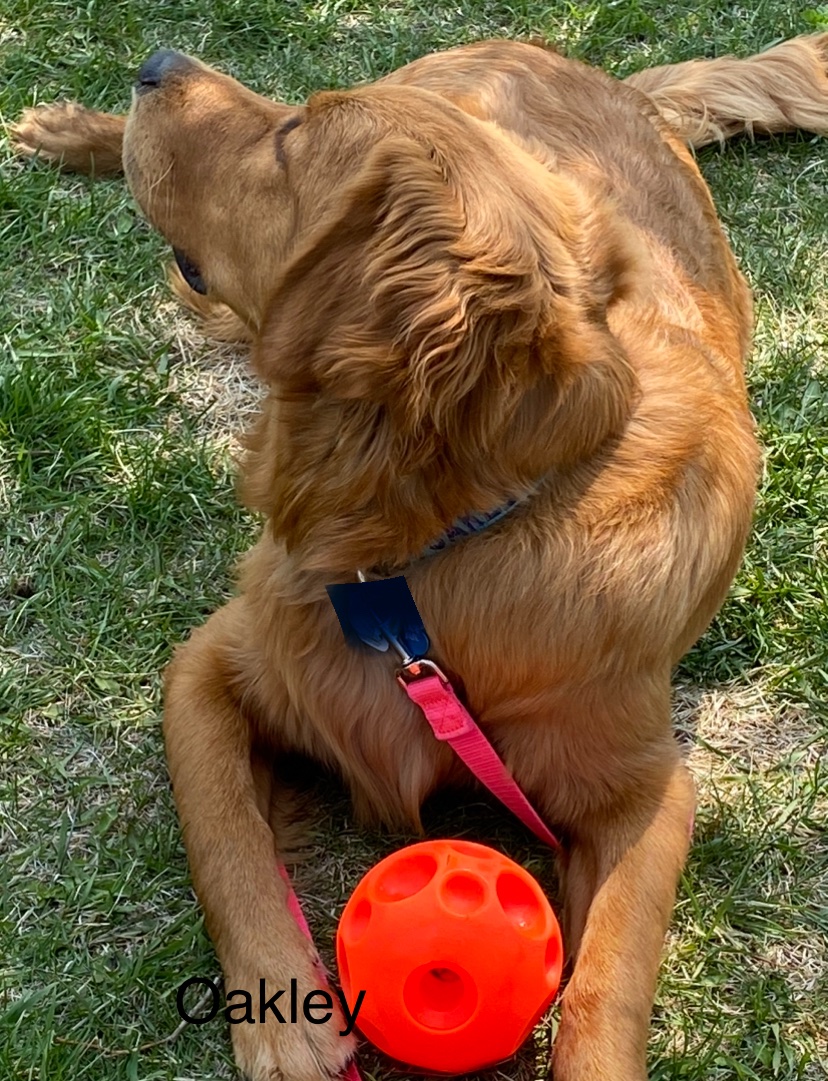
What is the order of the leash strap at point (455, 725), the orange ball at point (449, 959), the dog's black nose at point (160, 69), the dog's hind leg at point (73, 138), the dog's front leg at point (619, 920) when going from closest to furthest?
the orange ball at point (449, 959)
the dog's front leg at point (619, 920)
the leash strap at point (455, 725)
the dog's black nose at point (160, 69)
the dog's hind leg at point (73, 138)

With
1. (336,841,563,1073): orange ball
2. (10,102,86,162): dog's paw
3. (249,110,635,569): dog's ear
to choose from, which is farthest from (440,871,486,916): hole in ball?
(10,102,86,162): dog's paw

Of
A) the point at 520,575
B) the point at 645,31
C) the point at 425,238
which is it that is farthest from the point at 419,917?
the point at 645,31

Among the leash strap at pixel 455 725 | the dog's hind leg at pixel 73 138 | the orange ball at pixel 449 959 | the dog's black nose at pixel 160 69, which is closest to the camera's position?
the orange ball at pixel 449 959

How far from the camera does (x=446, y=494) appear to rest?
2564mm

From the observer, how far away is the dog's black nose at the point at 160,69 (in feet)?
10.4

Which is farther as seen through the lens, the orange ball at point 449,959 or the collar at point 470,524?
the collar at point 470,524

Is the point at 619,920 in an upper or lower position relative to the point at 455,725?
lower

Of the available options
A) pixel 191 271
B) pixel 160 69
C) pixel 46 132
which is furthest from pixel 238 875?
pixel 46 132

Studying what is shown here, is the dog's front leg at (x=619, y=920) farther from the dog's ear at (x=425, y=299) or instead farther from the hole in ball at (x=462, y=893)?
the dog's ear at (x=425, y=299)

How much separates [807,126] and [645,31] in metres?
0.93

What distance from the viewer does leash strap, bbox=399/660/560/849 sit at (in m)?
2.75

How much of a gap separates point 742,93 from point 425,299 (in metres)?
3.20

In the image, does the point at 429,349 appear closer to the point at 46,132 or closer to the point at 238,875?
the point at 238,875

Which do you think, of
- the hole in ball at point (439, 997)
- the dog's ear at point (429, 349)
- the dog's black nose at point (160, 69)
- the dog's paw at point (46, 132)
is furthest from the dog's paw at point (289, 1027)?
the dog's paw at point (46, 132)
